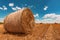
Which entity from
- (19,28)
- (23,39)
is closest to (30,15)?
(19,28)

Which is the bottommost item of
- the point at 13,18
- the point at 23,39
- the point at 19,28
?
the point at 23,39

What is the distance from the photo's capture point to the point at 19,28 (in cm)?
468

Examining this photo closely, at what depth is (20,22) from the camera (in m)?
4.68

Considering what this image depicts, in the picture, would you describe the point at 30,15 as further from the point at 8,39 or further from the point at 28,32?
the point at 8,39

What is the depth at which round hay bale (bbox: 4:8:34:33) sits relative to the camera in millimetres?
4699

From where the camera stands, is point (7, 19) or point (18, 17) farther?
point (7, 19)

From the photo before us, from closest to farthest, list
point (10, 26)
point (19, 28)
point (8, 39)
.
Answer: point (8, 39)
point (19, 28)
point (10, 26)

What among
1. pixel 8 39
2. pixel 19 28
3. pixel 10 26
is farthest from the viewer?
pixel 10 26

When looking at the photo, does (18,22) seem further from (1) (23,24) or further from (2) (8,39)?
(2) (8,39)

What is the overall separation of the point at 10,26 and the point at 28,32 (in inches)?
22.0

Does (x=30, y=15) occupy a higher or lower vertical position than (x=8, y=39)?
higher

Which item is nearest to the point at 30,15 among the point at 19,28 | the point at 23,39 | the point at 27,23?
the point at 27,23

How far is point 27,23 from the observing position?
4.98 meters

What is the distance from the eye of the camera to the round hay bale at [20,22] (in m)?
4.70
